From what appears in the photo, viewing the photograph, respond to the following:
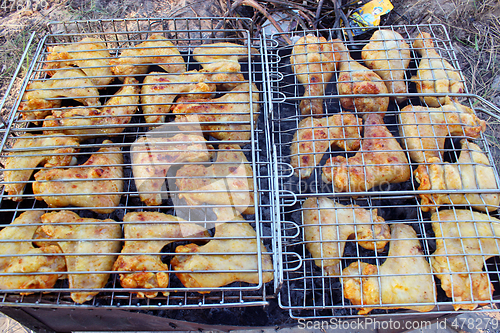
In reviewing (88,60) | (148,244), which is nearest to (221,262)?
(148,244)

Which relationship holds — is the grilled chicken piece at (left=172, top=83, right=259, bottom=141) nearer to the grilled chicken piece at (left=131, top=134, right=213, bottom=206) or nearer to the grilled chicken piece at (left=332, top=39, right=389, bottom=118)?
the grilled chicken piece at (left=131, top=134, right=213, bottom=206)

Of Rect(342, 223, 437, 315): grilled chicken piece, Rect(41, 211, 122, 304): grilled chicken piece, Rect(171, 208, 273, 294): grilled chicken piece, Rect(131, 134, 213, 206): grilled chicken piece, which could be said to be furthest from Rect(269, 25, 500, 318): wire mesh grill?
Rect(41, 211, 122, 304): grilled chicken piece

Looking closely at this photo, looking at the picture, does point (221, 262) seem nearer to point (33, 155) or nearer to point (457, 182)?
point (33, 155)

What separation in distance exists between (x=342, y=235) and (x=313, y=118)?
104cm

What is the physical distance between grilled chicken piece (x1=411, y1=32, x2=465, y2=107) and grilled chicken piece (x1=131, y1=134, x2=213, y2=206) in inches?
77.1

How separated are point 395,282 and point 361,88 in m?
1.57

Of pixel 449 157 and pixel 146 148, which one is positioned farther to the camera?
pixel 449 157

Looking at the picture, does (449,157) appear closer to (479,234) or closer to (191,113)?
(479,234)

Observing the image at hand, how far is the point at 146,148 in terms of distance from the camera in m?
2.35

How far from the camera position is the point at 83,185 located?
2223mm

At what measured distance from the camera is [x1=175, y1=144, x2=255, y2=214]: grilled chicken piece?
2207 millimetres

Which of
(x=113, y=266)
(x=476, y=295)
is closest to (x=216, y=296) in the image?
(x=113, y=266)

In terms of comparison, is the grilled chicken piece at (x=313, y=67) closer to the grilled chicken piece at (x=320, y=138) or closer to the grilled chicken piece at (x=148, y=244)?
the grilled chicken piece at (x=320, y=138)

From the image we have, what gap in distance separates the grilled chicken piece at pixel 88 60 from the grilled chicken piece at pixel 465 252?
114 inches
